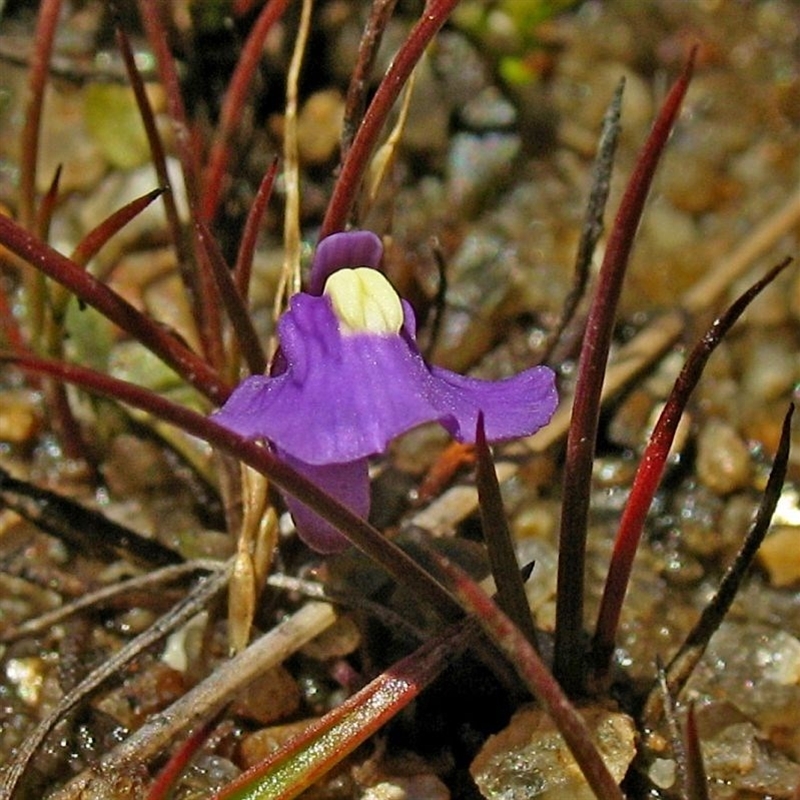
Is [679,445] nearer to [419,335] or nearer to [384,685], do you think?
[419,335]

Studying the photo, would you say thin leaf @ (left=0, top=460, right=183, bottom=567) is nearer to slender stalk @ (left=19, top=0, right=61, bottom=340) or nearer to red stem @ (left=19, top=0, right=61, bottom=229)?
slender stalk @ (left=19, top=0, right=61, bottom=340)

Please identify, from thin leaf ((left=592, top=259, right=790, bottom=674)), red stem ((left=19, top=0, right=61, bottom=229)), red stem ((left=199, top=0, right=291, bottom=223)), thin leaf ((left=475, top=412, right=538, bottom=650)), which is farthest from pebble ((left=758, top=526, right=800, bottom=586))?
red stem ((left=19, top=0, right=61, bottom=229))

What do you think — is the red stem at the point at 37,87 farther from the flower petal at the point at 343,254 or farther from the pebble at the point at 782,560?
the pebble at the point at 782,560

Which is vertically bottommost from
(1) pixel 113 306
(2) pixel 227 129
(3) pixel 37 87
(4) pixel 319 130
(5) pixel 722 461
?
(5) pixel 722 461

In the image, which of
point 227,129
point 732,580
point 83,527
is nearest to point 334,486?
point 732,580

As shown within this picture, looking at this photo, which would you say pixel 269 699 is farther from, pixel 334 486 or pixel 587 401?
pixel 587 401

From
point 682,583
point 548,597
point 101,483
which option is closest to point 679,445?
point 682,583
